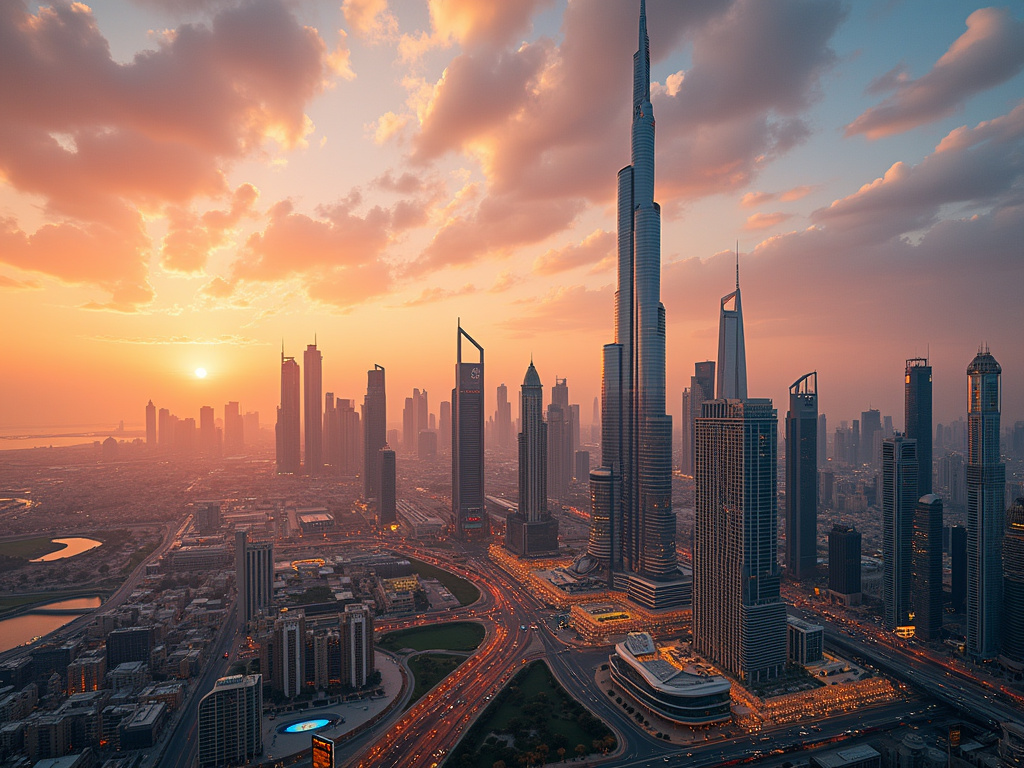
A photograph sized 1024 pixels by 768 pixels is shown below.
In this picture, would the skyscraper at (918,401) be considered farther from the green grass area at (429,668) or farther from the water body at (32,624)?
the water body at (32,624)

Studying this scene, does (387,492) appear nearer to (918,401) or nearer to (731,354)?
(731,354)

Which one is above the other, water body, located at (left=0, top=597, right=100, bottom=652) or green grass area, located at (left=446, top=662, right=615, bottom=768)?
green grass area, located at (left=446, top=662, right=615, bottom=768)

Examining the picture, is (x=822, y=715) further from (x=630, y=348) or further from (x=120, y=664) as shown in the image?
(x=120, y=664)

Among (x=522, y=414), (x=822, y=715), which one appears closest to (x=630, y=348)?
(x=522, y=414)

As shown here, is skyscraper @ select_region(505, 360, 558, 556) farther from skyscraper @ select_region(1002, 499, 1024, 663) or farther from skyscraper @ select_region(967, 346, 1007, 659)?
skyscraper @ select_region(1002, 499, 1024, 663)

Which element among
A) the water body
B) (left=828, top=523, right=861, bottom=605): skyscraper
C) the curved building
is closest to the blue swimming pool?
the curved building

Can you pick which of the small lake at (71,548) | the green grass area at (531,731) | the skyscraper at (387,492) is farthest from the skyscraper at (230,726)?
the skyscraper at (387,492)

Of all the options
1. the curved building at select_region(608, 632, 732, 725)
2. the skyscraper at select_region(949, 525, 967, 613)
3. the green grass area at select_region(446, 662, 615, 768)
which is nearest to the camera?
the green grass area at select_region(446, 662, 615, 768)
